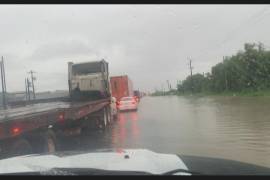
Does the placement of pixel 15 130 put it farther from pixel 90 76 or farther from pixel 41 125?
pixel 90 76

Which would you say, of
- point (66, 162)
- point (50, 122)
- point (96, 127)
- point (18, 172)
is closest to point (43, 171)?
point (18, 172)

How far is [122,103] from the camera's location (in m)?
35.3

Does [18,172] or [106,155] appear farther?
[106,155]

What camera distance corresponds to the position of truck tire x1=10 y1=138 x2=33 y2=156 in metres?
7.75

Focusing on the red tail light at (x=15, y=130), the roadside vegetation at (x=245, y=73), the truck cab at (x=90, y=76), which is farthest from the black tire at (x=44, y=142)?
the roadside vegetation at (x=245, y=73)

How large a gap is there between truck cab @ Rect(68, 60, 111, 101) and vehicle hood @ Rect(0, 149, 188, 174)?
64.6 ft

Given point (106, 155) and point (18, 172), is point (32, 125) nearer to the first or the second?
point (106, 155)

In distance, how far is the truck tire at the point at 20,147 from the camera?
7.75 metres

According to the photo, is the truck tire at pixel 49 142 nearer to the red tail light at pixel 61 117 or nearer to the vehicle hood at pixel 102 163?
the red tail light at pixel 61 117

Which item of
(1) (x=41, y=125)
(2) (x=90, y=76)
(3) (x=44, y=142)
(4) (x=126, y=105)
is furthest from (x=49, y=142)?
(4) (x=126, y=105)

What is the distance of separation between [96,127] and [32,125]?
8.61 meters

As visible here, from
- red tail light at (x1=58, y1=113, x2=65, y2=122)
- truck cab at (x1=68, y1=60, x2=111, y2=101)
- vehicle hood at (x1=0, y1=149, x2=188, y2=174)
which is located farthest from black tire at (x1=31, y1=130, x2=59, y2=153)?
truck cab at (x1=68, y1=60, x2=111, y2=101)

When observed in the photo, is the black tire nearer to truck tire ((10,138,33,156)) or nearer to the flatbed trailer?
the flatbed trailer

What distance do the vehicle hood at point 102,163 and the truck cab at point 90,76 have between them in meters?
19.7
